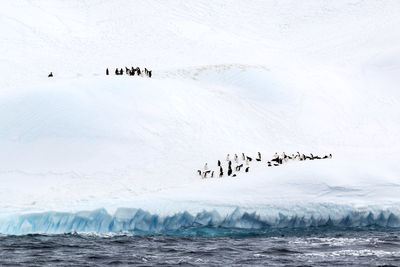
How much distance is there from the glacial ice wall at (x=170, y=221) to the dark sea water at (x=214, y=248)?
15.1 inches

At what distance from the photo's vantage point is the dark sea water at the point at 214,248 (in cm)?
1830

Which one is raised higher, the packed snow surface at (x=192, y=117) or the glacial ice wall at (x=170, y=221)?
the packed snow surface at (x=192, y=117)

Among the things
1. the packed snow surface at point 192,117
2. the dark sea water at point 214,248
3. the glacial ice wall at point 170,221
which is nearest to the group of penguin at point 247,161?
the packed snow surface at point 192,117

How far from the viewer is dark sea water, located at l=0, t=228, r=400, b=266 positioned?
1830 centimetres

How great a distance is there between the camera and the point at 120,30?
5353 cm

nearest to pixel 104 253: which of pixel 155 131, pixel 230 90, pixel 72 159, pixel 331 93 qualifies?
pixel 72 159

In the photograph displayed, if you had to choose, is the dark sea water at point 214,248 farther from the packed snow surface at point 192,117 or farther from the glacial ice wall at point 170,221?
the packed snow surface at point 192,117

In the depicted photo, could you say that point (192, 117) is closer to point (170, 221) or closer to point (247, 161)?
point (247, 161)

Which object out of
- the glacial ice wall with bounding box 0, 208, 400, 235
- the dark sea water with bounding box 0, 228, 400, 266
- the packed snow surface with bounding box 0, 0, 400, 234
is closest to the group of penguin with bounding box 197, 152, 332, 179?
the packed snow surface with bounding box 0, 0, 400, 234

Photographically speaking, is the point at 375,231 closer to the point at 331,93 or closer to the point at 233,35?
the point at 331,93

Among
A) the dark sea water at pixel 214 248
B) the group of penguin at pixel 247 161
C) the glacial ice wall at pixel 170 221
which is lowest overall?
the dark sea water at pixel 214 248

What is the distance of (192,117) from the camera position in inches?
1277

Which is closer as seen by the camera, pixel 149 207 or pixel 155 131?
pixel 149 207

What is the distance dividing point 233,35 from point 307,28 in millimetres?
5545
